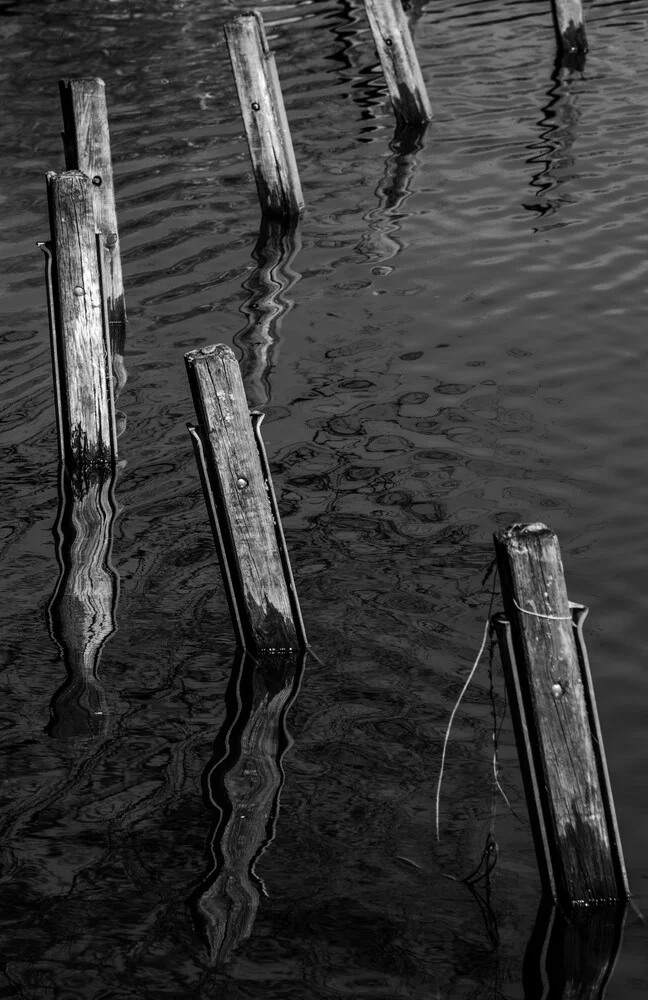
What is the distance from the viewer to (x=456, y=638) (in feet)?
20.5

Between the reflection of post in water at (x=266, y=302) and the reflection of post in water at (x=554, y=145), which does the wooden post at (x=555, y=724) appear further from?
the reflection of post in water at (x=554, y=145)

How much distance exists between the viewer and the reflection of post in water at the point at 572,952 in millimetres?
4328

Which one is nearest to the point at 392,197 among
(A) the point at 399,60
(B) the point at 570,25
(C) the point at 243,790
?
(A) the point at 399,60

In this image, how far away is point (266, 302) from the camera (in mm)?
10562

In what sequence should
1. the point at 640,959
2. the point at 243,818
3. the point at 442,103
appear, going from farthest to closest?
the point at 442,103, the point at 243,818, the point at 640,959

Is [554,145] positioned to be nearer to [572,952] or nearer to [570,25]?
[570,25]

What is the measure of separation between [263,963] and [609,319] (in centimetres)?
643

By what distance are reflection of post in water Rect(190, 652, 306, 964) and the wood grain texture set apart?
225 centimetres

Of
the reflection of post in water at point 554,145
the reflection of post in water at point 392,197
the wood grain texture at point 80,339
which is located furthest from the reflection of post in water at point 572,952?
the reflection of post in water at point 554,145

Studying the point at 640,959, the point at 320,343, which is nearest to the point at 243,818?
the point at 640,959

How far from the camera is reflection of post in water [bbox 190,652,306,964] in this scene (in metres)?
4.68

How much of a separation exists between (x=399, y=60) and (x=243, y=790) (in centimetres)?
1056

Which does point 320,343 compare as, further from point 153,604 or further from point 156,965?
point 156,965

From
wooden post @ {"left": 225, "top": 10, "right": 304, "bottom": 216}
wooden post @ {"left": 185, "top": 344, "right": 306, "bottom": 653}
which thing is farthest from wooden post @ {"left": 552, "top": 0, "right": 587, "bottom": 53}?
wooden post @ {"left": 185, "top": 344, "right": 306, "bottom": 653}
